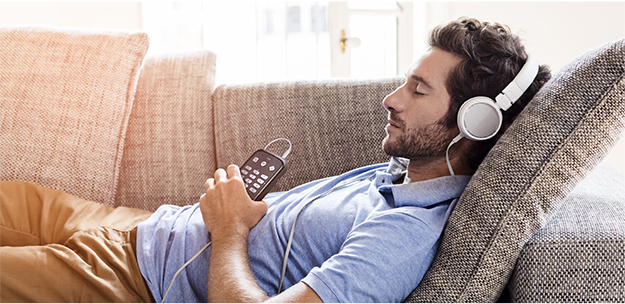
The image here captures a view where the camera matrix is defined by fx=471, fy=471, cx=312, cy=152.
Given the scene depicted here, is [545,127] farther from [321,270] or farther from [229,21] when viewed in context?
[229,21]

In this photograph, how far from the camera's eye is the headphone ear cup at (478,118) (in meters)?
0.86

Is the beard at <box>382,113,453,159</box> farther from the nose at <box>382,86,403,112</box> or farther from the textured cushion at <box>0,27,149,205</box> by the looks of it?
the textured cushion at <box>0,27,149,205</box>

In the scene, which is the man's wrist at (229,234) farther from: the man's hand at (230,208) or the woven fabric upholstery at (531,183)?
the woven fabric upholstery at (531,183)

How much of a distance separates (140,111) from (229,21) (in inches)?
56.0

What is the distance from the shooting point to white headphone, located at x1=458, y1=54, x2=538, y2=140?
0.86m

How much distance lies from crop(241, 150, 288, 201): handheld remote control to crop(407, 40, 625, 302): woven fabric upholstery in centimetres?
38

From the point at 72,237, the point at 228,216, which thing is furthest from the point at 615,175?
the point at 72,237

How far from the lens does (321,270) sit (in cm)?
68

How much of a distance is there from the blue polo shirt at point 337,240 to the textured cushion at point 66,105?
0.31m

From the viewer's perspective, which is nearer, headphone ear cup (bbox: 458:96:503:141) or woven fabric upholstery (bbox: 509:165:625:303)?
woven fabric upholstery (bbox: 509:165:625:303)

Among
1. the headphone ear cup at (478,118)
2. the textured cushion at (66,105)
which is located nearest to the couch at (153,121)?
the textured cushion at (66,105)

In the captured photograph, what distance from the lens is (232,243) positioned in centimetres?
81

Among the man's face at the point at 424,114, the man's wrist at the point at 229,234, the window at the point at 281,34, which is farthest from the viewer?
the window at the point at 281,34

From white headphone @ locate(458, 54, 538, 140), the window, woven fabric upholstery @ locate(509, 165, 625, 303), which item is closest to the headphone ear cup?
white headphone @ locate(458, 54, 538, 140)
